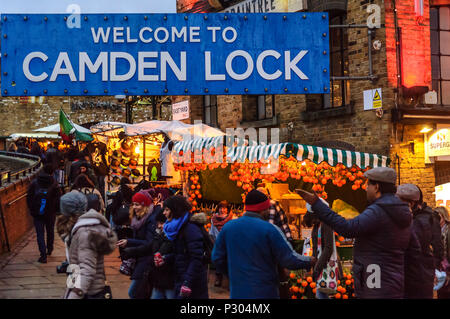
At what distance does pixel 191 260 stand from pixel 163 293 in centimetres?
55

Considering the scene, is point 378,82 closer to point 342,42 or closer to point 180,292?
point 342,42

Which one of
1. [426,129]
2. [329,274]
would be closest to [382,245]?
[329,274]

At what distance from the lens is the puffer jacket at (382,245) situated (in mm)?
4934

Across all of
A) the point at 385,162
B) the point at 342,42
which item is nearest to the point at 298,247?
the point at 385,162

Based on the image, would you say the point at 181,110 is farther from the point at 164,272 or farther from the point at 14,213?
the point at 164,272

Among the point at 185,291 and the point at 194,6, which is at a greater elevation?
the point at 194,6

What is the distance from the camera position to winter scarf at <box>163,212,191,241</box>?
607 centimetres

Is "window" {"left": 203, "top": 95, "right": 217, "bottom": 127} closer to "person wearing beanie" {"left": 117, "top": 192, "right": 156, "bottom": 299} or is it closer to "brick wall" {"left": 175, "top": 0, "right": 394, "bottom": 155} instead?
"brick wall" {"left": 175, "top": 0, "right": 394, "bottom": 155}

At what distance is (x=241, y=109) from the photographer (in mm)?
17703

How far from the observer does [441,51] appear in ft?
45.2

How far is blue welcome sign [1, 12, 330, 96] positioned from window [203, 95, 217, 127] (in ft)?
37.6

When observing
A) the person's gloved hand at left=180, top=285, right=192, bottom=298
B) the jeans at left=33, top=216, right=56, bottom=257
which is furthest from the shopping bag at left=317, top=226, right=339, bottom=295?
the jeans at left=33, top=216, right=56, bottom=257

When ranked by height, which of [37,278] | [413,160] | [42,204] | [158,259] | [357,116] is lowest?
[37,278]

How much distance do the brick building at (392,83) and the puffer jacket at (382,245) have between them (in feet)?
24.3
